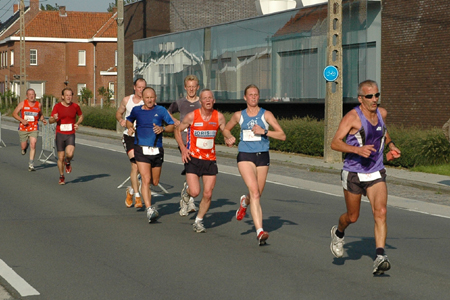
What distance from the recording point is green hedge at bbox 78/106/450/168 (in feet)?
60.6

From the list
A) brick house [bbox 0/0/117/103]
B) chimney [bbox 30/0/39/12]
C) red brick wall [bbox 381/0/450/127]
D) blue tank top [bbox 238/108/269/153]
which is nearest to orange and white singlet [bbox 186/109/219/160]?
blue tank top [bbox 238/108/269/153]

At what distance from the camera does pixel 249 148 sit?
875 cm

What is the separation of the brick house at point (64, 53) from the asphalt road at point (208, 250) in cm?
6265

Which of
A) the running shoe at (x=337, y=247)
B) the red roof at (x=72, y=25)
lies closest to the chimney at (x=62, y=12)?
the red roof at (x=72, y=25)

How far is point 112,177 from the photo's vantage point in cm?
1630

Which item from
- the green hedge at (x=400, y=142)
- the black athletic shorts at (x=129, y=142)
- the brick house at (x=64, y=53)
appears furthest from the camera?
the brick house at (x=64, y=53)

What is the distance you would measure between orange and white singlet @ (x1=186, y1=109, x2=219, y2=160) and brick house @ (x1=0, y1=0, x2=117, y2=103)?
65974 mm

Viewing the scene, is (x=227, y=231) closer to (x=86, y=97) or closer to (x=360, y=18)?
(x=360, y=18)

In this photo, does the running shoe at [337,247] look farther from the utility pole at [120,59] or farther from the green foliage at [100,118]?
the green foliage at [100,118]

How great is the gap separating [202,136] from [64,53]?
2730 inches

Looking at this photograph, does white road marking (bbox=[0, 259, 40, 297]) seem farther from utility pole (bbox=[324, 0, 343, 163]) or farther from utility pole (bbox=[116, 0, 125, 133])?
utility pole (bbox=[116, 0, 125, 133])

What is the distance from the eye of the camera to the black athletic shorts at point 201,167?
9359 millimetres

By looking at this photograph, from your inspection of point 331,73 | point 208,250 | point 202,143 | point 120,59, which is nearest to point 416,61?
point 331,73

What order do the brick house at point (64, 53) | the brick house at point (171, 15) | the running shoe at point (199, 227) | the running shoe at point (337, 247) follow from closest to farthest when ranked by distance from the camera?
the running shoe at point (337, 247) < the running shoe at point (199, 227) < the brick house at point (171, 15) < the brick house at point (64, 53)
